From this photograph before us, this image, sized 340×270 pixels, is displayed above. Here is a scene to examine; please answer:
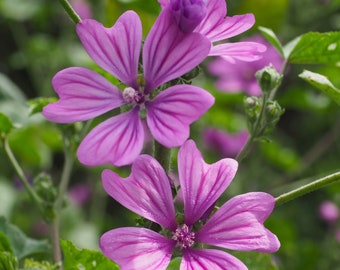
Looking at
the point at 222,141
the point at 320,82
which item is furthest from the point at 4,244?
the point at 222,141

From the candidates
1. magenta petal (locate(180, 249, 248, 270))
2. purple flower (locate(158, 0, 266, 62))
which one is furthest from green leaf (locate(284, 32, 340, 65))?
magenta petal (locate(180, 249, 248, 270))

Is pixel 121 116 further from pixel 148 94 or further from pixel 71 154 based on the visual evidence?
pixel 71 154

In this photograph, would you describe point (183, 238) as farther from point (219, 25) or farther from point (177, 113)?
point (219, 25)

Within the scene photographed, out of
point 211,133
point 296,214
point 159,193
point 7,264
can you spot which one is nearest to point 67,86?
point 159,193

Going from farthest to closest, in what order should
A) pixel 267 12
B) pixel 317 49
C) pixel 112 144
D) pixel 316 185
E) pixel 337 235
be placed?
pixel 337 235 < pixel 267 12 < pixel 317 49 < pixel 316 185 < pixel 112 144

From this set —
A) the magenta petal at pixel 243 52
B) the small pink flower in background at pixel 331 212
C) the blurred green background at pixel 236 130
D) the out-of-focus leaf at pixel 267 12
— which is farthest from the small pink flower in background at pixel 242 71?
the magenta petal at pixel 243 52
